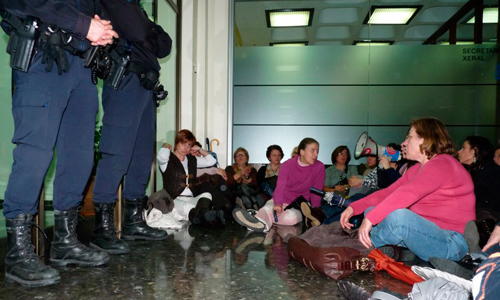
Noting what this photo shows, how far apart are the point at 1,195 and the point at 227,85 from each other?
4.07 m

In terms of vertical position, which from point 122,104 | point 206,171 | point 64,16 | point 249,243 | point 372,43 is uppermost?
point 372,43

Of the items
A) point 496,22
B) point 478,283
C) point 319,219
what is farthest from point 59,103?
point 496,22

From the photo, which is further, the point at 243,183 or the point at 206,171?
the point at 243,183

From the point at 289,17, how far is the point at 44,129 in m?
4.71

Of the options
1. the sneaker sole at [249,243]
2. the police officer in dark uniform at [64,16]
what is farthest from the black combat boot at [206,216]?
the police officer in dark uniform at [64,16]

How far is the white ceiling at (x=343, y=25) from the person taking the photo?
18.7ft

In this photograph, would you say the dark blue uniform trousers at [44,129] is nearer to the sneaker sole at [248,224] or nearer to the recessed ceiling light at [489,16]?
the sneaker sole at [248,224]

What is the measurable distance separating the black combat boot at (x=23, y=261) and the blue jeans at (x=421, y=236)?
1436 millimetres

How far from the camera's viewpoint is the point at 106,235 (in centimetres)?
221

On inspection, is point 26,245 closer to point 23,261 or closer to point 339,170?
point 23,261

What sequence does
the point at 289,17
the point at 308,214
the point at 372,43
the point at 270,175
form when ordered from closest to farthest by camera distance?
the point at 308,214 < the point at 270,175 < the point at 372,43 < the point at 289,17

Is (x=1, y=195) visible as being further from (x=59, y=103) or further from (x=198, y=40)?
(x=198, y=40)

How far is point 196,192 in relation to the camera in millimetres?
3865

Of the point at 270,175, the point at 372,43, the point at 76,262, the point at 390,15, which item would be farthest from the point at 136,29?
the point at 390,15
